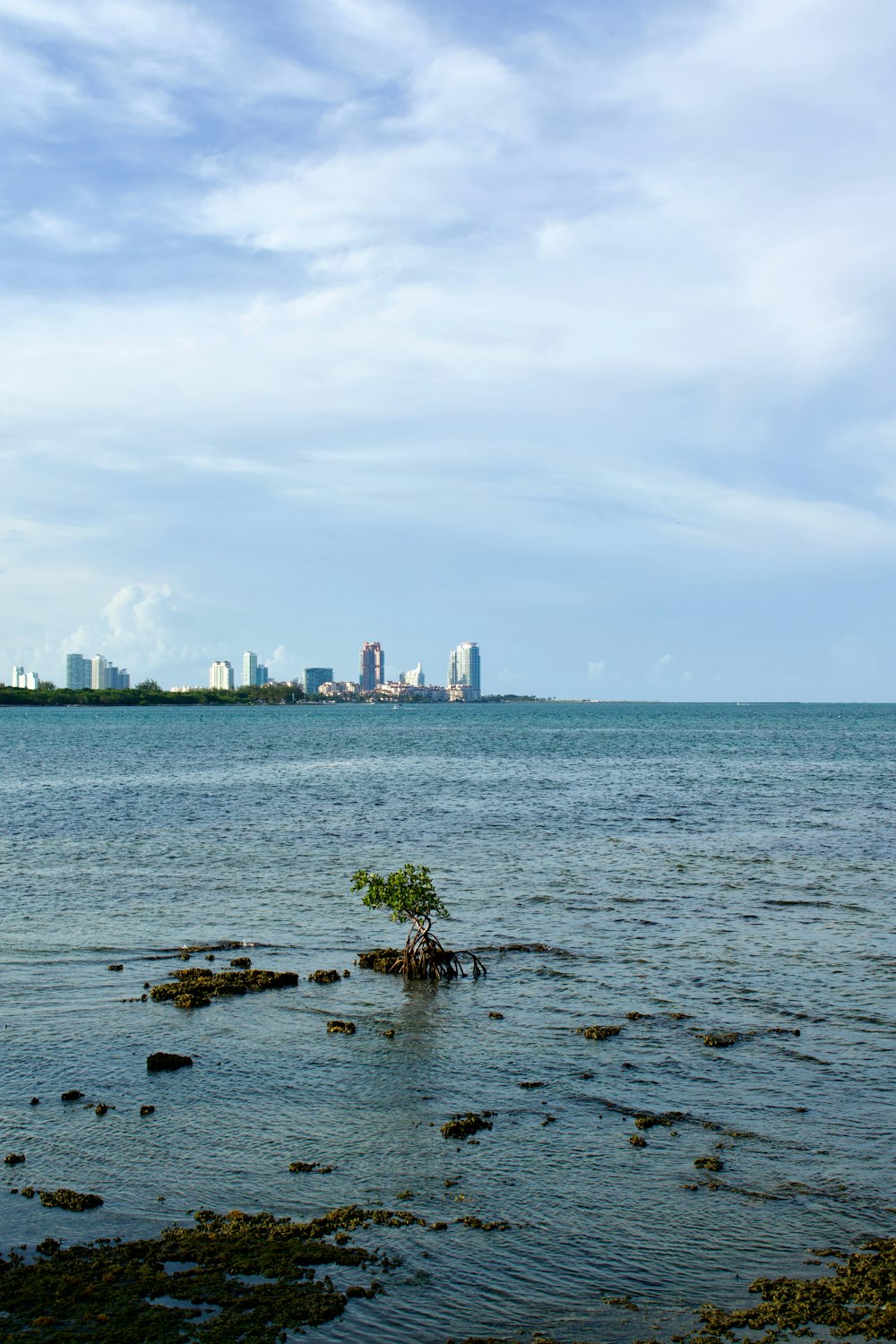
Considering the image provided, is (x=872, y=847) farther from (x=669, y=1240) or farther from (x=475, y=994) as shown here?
(x=669, y=1240)

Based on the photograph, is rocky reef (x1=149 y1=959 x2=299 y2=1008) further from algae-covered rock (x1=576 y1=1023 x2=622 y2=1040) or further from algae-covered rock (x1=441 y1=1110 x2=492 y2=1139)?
algae-covered rock (x1=441 y1=1110 x2=492 y2=1139)

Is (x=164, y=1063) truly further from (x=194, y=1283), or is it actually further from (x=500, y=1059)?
(x=194, y=1283)

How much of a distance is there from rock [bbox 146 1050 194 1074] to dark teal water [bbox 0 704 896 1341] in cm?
36

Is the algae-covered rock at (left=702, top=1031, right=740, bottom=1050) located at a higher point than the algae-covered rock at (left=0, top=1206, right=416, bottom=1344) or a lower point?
lower

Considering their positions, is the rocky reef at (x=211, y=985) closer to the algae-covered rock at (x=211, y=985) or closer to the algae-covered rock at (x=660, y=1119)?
the algae-covered rock at (x=211, y=985)

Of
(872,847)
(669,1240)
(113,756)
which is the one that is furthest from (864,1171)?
(113,756)

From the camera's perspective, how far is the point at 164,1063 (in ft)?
68.3

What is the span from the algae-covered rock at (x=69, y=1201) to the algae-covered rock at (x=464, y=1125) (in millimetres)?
5547

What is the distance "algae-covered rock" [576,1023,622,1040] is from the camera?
23172 millimetres

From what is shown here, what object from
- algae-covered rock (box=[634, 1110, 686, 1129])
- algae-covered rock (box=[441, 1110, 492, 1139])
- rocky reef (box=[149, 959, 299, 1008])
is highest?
rocky reef (box=[149, 959, 299, 1008])

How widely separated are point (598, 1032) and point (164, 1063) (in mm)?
8896

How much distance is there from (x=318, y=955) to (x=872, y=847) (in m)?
31.7

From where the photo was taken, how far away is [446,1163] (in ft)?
55.6

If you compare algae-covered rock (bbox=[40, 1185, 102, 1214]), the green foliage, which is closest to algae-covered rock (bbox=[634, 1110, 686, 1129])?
algae-covered rock (bbox=[40, 1185, 102, 1214])
